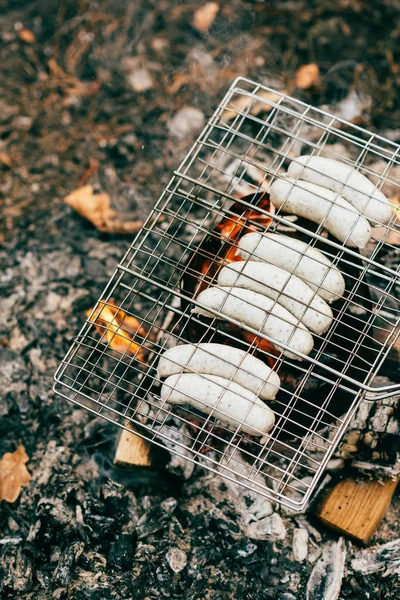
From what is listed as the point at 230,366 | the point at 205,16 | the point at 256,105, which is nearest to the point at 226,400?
the point at 230,366

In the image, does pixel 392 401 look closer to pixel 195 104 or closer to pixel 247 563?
pixel 247 563

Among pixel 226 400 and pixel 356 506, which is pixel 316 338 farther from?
pixel 356 506

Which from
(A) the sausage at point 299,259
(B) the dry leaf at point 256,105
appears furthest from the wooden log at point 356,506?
(B) the dry leaf at point 256,105

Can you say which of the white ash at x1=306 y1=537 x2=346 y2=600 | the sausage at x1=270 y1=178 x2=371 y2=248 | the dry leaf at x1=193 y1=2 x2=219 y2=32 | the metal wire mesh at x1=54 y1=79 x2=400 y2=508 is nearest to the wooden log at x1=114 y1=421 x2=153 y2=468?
the metal wire mesh at x1=54 y1=79 x2=400 y2=508

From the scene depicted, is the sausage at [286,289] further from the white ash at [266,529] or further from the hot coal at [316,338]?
the white ash at [266,529]

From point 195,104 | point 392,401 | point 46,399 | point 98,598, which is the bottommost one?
point 98,598

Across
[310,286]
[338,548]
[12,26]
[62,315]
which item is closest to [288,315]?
[310,286]

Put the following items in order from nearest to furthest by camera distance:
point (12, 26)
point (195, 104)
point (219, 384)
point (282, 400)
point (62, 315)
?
point (219, 384)
point (282, 400)
point (62, 315)
point (195, 104)
point (12, 26)
